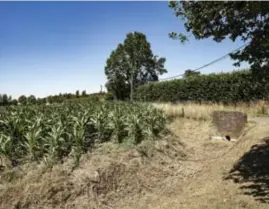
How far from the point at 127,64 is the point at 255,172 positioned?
133 ft

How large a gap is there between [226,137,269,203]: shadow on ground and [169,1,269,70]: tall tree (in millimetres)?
2401

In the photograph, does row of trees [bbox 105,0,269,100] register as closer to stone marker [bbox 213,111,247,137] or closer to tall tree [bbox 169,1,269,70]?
tall tree [bbox 169,1,269,70]

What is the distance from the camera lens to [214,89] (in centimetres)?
2258

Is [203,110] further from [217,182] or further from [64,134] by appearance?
[64,134]

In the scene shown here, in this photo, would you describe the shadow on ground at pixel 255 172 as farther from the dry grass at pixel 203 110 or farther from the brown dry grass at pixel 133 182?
the dry grass at pixel 203 110

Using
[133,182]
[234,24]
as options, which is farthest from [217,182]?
[234,24]

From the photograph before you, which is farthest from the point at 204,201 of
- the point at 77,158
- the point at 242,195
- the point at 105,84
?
the point at 105,84

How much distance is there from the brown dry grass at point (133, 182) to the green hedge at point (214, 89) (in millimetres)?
7773

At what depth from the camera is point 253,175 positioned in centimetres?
830

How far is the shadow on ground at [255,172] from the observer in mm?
7116

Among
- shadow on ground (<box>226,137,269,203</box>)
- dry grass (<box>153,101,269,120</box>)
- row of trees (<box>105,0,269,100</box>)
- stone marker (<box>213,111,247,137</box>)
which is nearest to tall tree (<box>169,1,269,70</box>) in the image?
row of trees (<box>105,0,269,100</box>)

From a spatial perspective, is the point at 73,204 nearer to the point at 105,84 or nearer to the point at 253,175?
the point at 253,175

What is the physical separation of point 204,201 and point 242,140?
17.1ft

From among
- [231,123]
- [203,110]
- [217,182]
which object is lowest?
[217,182]
